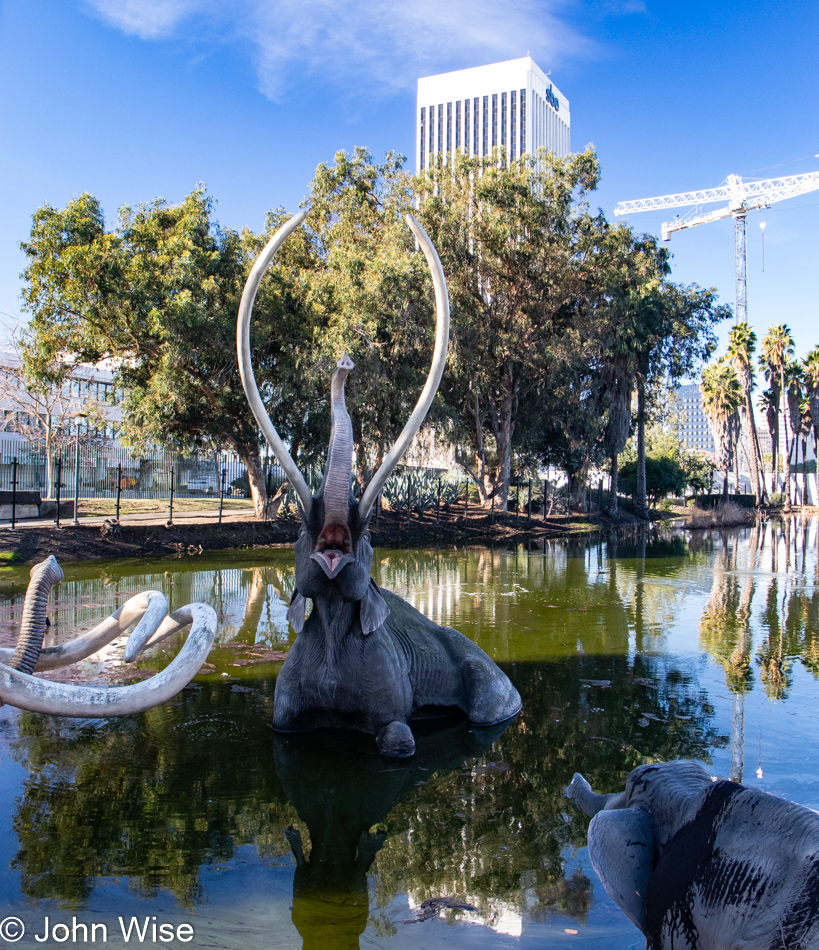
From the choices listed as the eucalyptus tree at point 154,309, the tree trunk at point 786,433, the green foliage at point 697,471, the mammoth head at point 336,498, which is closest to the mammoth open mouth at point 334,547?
the mammoth head at point 336,498

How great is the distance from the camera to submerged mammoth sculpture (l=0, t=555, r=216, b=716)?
2281 mm

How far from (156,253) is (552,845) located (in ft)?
56.8

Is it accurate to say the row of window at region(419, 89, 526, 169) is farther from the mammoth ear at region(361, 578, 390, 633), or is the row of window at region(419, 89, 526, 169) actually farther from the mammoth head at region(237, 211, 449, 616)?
the mammoth ear at region(361, 578, 390, 633)

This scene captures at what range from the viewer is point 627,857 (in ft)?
6.52

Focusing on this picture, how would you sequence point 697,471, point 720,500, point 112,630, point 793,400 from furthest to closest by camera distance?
point 697,471
point 793,400
point 720,500
point 112,630

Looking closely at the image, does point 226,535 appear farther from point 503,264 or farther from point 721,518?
point 721,518

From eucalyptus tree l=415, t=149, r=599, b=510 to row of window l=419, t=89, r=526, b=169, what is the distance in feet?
397

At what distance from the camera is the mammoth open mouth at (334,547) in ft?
13.0

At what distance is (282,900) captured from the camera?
2887mm

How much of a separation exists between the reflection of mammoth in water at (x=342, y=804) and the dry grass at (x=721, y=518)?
1069 inches

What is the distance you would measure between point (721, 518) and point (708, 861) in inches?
1231

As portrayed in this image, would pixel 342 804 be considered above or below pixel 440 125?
below

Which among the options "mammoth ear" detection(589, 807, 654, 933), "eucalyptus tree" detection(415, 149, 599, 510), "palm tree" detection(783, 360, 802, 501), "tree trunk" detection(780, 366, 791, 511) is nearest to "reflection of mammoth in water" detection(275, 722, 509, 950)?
"mammoth ear" detection(589, 807, 654, 933)

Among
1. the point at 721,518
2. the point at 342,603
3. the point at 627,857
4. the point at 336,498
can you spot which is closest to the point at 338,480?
the point at 336,498
